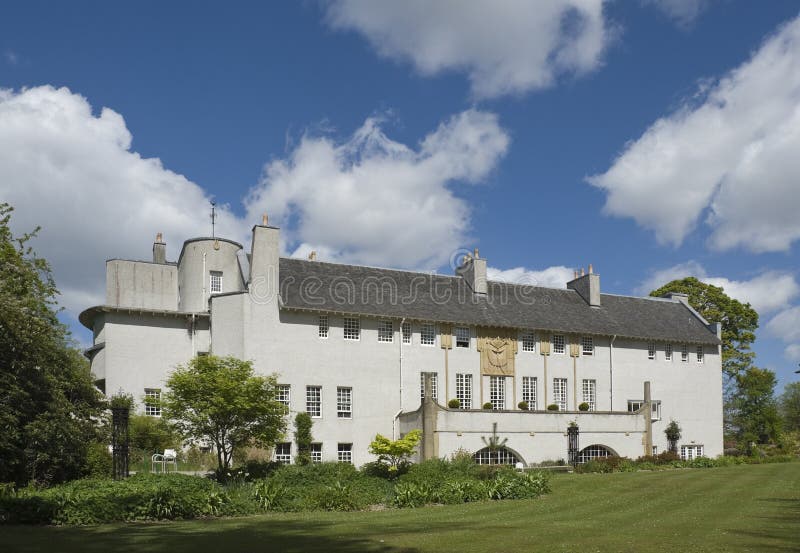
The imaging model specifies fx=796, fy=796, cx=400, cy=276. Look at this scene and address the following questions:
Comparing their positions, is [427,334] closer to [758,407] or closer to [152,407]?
[152,407]

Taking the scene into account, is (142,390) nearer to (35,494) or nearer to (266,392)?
(266,392)

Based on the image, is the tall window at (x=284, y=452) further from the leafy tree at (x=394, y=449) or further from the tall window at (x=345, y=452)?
the leafy tree at (x=394, y=449)

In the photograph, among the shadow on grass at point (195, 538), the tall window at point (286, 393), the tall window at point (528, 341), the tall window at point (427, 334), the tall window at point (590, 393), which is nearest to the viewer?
the shadow on grass at point (195, 538)

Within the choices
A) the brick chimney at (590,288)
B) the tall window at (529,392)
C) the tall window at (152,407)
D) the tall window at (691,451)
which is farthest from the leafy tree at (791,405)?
the tall window at (152,407)

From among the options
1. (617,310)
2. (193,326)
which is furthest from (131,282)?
(617,310)

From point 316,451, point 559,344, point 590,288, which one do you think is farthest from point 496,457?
point 590,288

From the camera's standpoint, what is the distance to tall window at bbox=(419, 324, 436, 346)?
42.6 meters

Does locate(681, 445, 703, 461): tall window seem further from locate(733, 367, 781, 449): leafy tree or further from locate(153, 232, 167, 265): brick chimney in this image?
locate(153, 232, 167, 265): brick chimney

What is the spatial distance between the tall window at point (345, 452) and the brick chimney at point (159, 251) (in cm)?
1456

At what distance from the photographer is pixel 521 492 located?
26.7 metres

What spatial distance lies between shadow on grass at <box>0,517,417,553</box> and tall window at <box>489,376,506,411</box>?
78.3 feet

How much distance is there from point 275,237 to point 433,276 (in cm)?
1040

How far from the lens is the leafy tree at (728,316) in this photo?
60.6 m

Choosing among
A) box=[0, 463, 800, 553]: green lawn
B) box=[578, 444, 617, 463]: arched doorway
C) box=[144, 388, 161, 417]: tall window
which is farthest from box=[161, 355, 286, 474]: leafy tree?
box=[578, 444, 617, 463]: arched doorway
